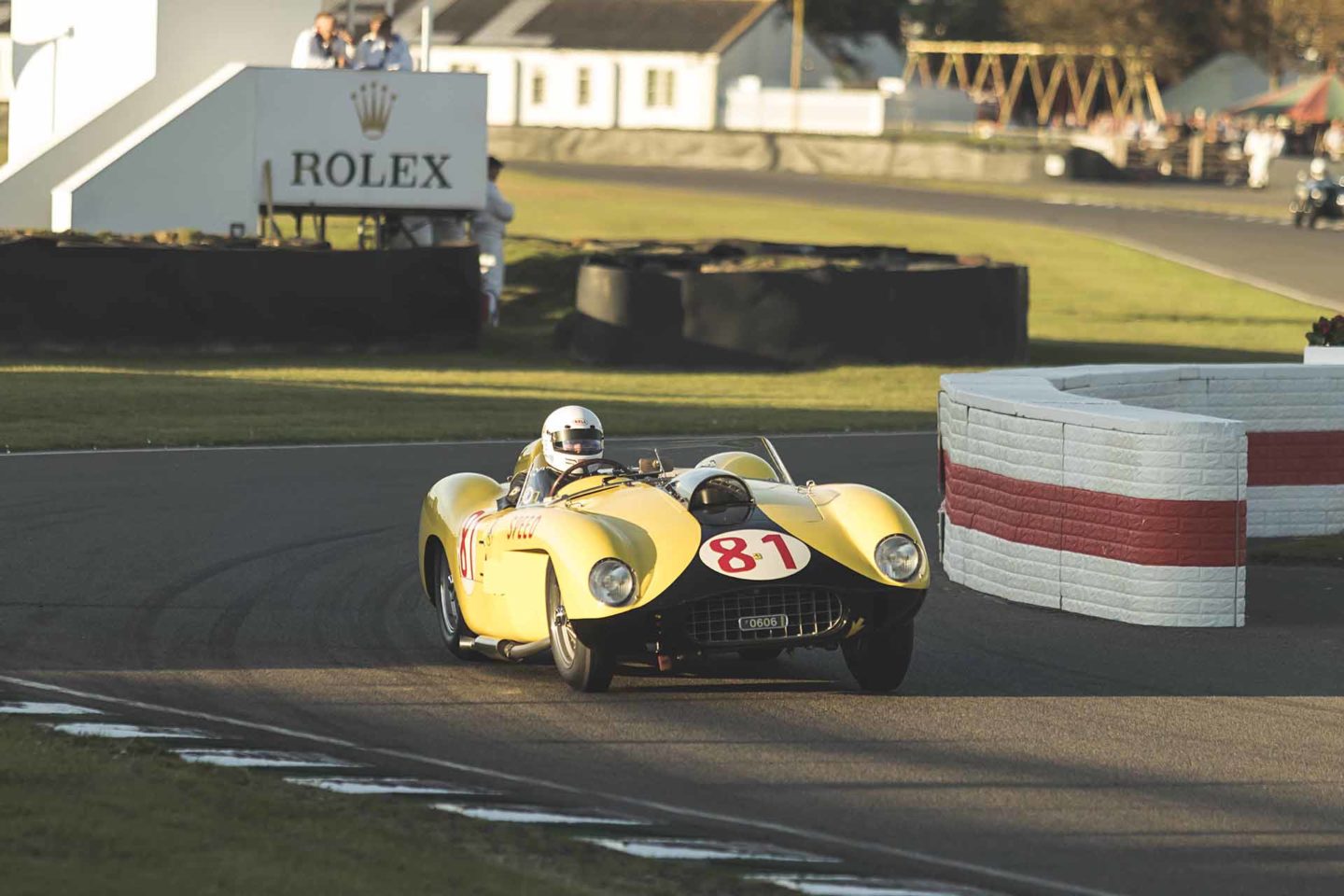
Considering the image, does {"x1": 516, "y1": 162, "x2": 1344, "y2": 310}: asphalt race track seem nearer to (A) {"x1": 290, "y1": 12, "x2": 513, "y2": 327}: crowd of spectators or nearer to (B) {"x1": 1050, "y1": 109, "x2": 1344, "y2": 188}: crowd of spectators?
(B) {"x1": 1050, "y1": 109, "x2": 1344, "y2": 188}: crowd of spectators

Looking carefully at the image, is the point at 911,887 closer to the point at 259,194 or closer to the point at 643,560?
the point at 643,560

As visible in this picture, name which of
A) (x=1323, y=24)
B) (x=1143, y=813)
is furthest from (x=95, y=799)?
(x=1323, y=24)

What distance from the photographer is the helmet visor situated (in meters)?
9.93

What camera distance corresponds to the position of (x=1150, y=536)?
35.6 ft

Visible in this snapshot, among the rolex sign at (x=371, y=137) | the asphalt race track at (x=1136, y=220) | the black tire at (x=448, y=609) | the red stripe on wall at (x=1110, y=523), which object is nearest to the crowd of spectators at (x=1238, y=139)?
the asphalt race track at (x=1136, y=220)

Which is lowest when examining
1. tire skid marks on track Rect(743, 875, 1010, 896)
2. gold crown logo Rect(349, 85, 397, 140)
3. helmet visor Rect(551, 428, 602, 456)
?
tire skid marks on track Rect(743, 875, 1010, 896)

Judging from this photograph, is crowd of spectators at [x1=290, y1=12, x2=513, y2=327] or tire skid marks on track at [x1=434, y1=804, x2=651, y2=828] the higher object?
crowd of spectators at [x1=290, y1=12, x2=513, y2=327]

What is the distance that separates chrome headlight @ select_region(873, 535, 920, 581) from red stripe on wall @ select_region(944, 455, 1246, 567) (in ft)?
7.45

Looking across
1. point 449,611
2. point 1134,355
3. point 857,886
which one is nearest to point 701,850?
point 857,886

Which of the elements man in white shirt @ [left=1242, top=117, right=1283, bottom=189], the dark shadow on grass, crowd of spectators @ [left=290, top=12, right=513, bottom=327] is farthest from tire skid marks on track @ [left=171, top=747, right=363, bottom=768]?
man in white shirt @ [left=1242, top=117, right=1283, bottom=189]

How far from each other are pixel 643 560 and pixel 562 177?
47.6 meters

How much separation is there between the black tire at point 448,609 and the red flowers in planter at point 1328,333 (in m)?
7.47

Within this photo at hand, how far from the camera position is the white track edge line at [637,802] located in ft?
21.2

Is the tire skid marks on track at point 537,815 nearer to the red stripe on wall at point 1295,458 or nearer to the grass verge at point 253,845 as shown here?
the grass verge at point 253,845
